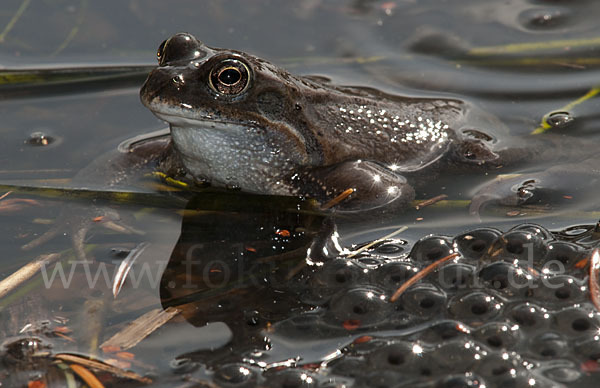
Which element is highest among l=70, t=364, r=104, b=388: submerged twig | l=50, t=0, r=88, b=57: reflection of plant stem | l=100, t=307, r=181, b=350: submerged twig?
l=50, t=0, r=88, b=57: reflection of plant stem

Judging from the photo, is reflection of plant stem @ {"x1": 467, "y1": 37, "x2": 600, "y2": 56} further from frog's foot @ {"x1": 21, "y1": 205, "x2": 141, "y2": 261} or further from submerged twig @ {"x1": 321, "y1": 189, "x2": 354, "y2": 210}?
frog's foot @ {"x1": 21, "y1": 205, "x2": 141, "y2": 261}

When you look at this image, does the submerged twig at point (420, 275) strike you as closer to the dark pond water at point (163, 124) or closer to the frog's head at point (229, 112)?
the dark pond water at point (163, 124)

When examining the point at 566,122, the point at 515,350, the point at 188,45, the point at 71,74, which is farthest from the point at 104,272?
the point at 566,122

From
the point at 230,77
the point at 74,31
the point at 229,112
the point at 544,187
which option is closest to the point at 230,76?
the point at 230,77

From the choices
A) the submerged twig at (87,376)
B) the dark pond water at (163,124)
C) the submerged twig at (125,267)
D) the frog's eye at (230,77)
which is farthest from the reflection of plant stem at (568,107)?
the submerged twig at (87,376)

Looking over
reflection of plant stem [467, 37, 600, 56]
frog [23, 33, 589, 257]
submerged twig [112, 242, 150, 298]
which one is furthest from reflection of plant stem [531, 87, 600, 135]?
submerged twig [112, 242, 150, 298]

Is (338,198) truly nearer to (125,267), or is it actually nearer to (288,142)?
(288,142)

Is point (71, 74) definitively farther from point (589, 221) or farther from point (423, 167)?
point (589, 221)
